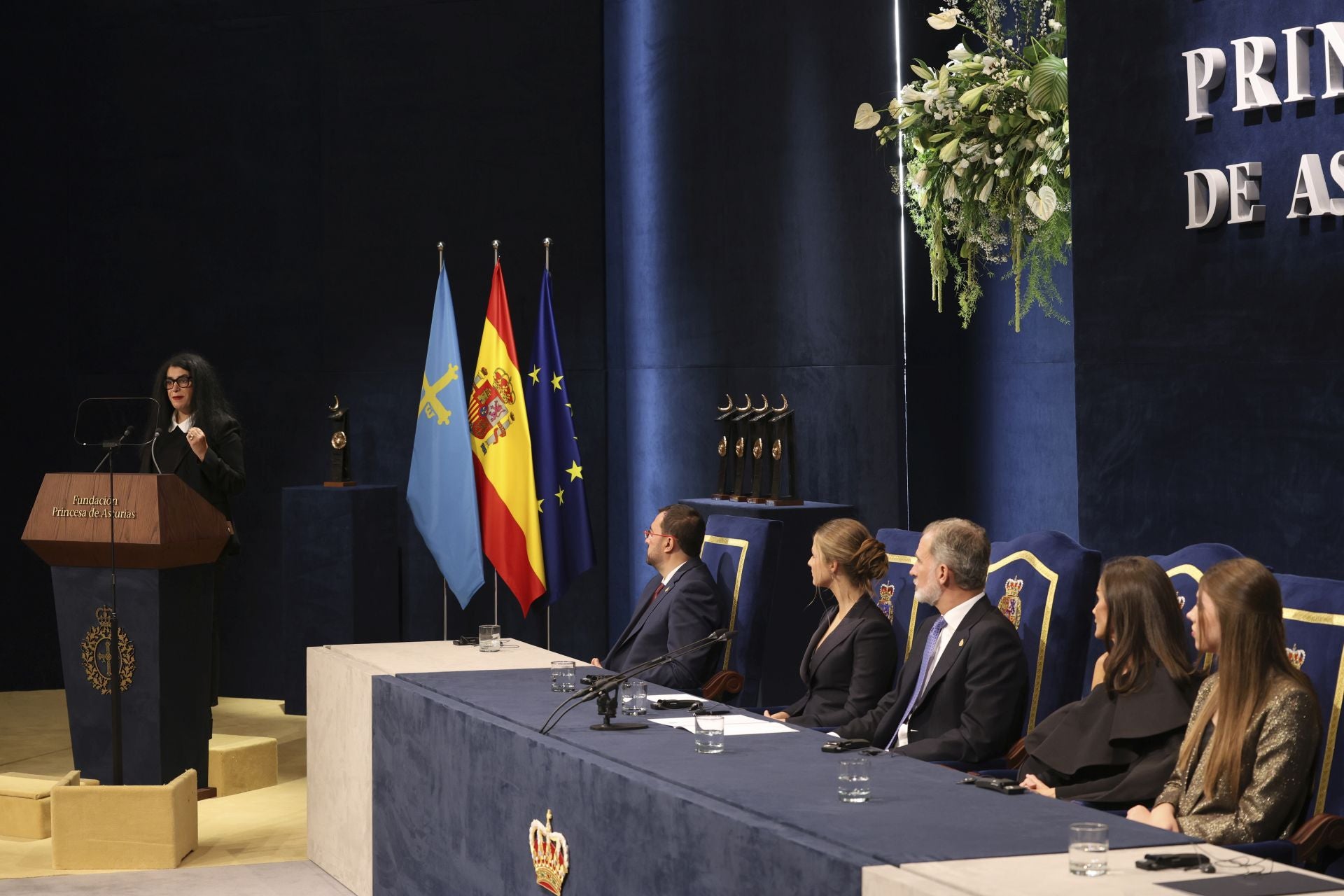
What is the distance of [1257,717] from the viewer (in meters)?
2.78

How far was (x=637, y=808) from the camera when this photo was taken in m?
2.90

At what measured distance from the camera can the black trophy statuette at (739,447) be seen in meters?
6.60

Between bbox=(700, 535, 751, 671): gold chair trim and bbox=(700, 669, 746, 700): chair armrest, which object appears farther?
bbox=(700, 535, 751, 671): gold chair trim

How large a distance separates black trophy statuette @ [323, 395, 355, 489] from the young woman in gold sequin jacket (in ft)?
16.8

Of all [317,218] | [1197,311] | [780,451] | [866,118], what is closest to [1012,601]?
[1197,311]

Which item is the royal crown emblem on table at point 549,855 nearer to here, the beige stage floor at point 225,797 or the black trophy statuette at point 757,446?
the beige stage floor at point 225,797

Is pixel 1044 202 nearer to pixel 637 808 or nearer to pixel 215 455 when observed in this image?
pixel 637 808

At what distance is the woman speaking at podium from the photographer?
20.2ft

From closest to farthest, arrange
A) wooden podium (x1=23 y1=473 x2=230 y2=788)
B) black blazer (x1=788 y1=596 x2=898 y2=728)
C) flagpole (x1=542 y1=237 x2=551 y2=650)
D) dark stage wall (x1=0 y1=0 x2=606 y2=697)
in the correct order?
black blazer (x1=788 y1=596 x2=898 y2=728), wooden podium (x1=23 y1=473 x2=230 y2=788), flagpole (x1=542 y1=237 x2=551 y2=650), dark stage wall (x1=0 y1=0 x2=606 y2=697)

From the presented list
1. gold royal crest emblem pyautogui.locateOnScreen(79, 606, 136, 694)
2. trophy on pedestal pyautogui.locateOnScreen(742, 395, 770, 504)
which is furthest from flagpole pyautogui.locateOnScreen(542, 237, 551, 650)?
gold royal crest emblem pyautogui.locateOnScreen(79, 606, 136, 694)

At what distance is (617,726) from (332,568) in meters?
4.19

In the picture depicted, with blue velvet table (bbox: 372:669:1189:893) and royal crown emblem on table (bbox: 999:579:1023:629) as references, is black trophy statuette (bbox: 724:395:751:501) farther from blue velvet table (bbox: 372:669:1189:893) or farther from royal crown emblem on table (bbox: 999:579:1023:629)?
royal crown emblem on table (bbox: 999:579:1023:629)

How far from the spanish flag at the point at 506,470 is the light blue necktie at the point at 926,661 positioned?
3.21 m

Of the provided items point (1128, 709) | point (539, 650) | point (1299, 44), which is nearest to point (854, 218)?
point (539, 650)
